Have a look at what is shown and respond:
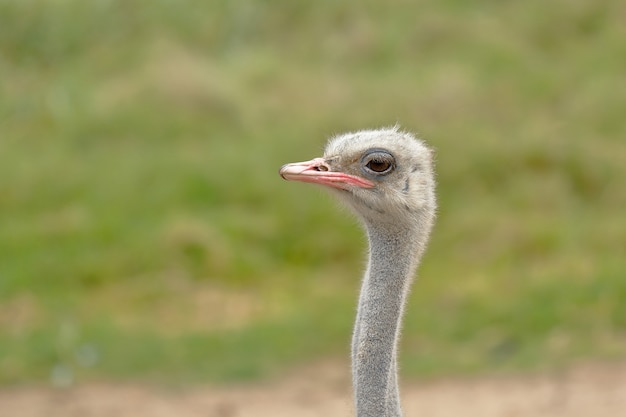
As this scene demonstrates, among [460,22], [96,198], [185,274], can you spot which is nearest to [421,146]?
[185,274]

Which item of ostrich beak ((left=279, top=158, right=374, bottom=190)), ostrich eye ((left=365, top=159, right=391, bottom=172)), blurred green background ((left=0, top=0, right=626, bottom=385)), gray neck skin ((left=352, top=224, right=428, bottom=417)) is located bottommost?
gray neck skin ((left=352, top=224, right=428, bottom=417))

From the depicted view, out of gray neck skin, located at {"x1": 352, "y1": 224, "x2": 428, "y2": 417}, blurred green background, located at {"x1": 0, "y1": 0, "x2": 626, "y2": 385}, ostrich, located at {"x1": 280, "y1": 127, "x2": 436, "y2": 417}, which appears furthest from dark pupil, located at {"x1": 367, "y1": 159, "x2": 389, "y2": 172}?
blurred green background, located at {"x1": 0, "y1": 0, "x2": 626, "y2": 385}

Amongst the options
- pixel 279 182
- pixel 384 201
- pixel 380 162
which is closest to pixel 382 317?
pixel 384 201

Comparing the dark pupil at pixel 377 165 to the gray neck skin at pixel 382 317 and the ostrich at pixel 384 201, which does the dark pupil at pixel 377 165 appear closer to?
the ostrich at pixel 384 201

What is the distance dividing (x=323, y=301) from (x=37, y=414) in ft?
7.01

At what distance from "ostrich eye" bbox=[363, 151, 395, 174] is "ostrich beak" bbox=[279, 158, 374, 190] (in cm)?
4

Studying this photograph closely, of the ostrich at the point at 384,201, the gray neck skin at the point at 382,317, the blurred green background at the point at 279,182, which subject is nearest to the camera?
the gray neck skin at the point at 382,317

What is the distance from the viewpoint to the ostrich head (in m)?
3.64

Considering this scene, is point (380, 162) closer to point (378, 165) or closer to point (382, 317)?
point (378, 165)

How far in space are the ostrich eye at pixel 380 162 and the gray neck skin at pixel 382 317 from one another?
155 millimetres

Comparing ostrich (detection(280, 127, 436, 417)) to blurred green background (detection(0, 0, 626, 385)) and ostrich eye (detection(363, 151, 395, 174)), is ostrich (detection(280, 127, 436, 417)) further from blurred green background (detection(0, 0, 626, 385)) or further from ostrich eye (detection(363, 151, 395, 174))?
blurred green background (detection(0, 0, 626, 385))

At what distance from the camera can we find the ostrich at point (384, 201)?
357 cm

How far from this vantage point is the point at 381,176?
364 centimetres

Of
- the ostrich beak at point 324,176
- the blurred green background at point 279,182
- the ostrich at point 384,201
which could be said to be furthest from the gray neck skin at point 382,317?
the blurred green background at point 279,182
